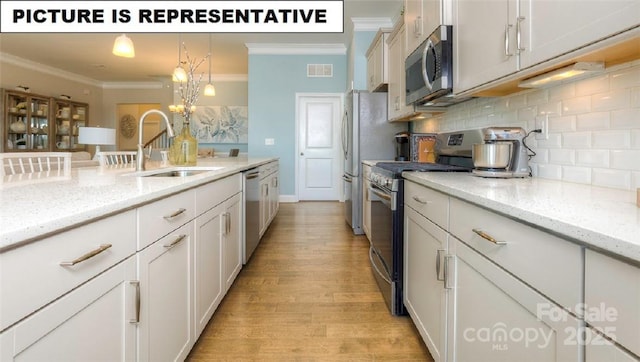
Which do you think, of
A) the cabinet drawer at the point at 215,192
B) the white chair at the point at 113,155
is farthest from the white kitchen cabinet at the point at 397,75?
the white chair at the point at 113,155

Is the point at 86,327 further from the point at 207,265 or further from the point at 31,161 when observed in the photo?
the point at 31,161

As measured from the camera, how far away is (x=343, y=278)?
275cm

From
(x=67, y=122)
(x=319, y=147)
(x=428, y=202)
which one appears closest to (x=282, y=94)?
(x=319, y=147)

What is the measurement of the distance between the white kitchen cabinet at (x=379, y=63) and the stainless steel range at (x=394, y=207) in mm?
1764

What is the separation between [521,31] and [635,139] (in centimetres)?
53

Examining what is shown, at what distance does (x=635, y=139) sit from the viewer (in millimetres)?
1229

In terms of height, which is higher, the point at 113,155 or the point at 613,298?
the point at 113,155

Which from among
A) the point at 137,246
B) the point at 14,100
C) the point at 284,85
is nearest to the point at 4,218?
the point at 137,246

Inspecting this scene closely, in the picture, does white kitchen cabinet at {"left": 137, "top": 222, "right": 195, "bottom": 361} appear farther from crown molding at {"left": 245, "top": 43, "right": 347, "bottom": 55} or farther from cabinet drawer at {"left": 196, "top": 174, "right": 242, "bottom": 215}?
crown molding at {"left": 245, "top": 43, "right": 347, "bottom": 55}

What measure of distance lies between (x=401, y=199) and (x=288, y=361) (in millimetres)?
994

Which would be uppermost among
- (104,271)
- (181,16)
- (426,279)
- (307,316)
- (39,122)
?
(181,16)

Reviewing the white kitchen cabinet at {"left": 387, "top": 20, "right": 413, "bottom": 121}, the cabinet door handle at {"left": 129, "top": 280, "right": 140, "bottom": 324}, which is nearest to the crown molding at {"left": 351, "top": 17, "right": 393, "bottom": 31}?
the white kitchen cabinet at {"left": 387, "top": 20, "right": 413, "bottom": 121}

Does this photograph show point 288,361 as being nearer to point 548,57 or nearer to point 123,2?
point 548,57

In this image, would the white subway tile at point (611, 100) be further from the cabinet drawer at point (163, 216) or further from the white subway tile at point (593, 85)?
the cabinet drawer at point (163, 216)
